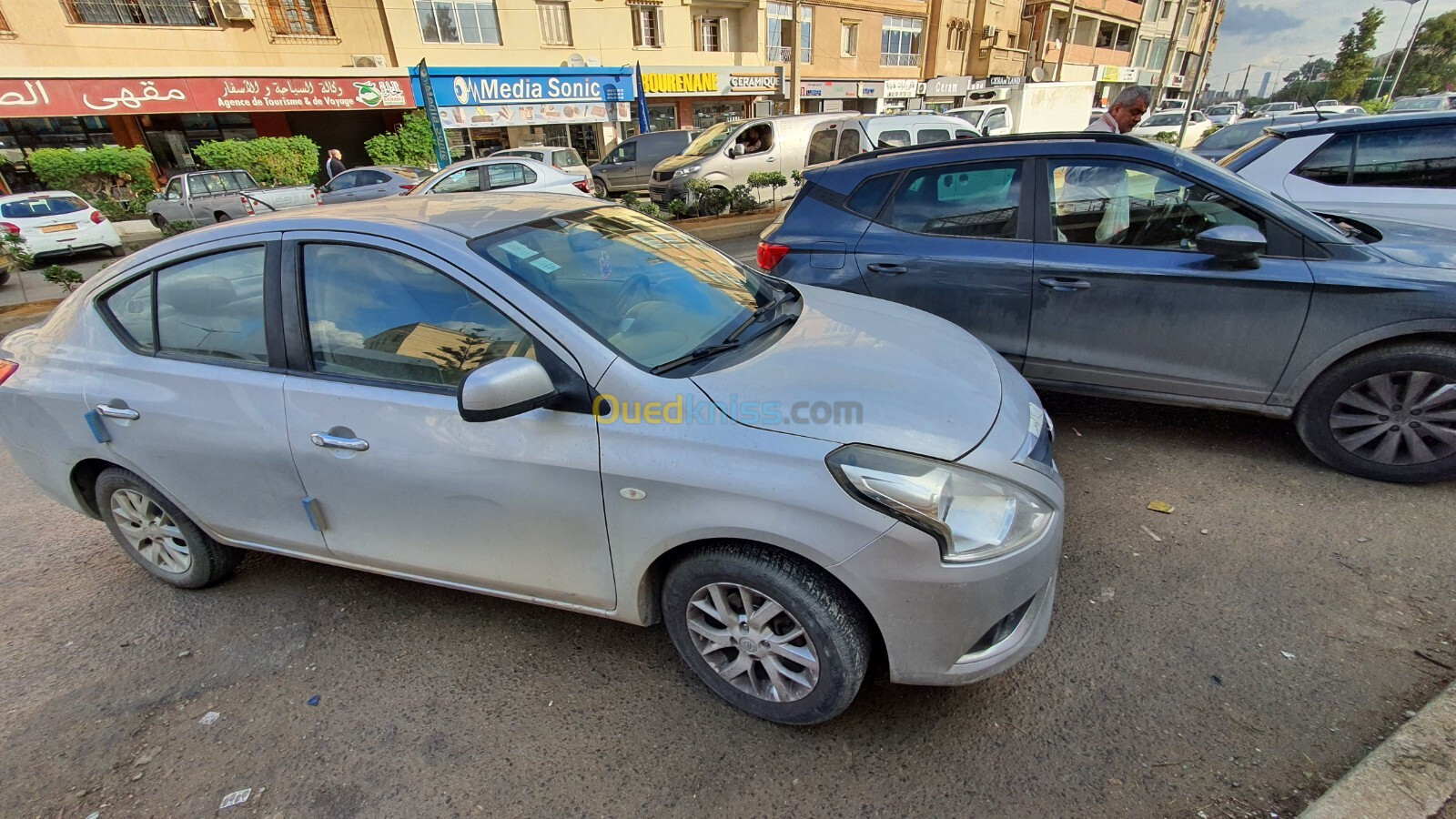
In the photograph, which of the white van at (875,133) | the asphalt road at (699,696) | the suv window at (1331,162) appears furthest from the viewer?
the white van at (875,133)

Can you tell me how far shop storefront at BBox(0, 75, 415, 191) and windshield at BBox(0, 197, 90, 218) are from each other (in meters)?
8.40

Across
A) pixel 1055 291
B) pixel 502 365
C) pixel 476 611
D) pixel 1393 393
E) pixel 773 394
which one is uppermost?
pixel 502 365

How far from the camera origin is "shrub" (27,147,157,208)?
17.0 meters

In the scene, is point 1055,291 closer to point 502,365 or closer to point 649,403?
point 649,403

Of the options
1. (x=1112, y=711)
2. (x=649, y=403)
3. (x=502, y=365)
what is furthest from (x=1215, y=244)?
(x=502, y=365)

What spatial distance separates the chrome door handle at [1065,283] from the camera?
3424 mm

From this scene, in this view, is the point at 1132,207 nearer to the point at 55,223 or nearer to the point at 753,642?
the point at 753,642

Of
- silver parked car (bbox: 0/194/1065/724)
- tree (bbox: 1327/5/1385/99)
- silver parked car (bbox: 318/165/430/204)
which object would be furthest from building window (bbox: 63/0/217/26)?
tree (bbox: 1327/5/1385/99)

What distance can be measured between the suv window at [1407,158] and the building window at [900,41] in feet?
114

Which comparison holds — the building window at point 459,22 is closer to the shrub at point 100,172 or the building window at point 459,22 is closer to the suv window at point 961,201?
the shrub at point 100,172

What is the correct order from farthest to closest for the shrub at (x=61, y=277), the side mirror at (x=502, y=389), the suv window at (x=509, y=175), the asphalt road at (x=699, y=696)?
the suv window at (x=509, y=175)
the shrub at (x=61, y=277)
the asphalt road at (x=699, y=696)
the side mirror at (x=502, y=389)

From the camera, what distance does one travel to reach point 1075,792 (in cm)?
184

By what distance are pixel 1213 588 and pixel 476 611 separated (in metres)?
3.03

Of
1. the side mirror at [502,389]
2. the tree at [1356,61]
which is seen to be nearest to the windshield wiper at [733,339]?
the side mirror at [502,389]
